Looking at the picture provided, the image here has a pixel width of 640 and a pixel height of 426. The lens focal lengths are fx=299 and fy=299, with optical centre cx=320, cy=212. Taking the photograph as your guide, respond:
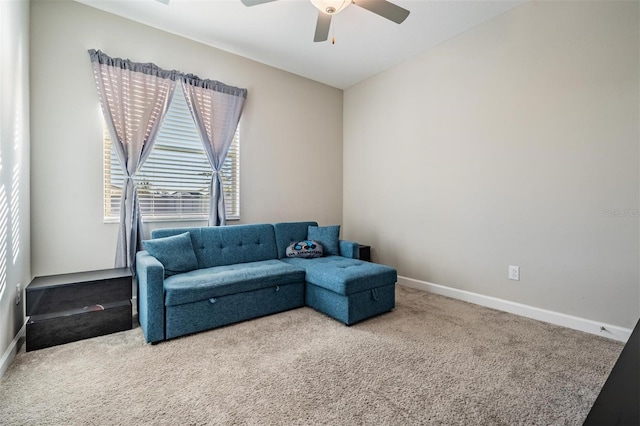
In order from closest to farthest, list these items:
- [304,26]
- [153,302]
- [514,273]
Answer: [153,302] → [514,273] → [304,26]

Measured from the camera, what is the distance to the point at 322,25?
2600 millimetres

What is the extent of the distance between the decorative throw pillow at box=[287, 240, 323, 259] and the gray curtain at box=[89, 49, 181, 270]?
1.57m

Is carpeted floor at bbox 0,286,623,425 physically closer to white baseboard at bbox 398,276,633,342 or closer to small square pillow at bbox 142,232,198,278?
white baseboard at bbox 398,276,633,342

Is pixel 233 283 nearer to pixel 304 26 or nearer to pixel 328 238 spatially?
pixel 328 238

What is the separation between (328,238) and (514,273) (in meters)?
1.95

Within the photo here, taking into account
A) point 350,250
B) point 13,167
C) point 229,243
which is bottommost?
point 350,250

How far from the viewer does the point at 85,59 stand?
282 cm

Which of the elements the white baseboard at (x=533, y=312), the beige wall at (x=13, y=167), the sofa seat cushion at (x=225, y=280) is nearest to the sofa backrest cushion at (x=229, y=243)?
the sofa seat cushion at (x=225, y=280)

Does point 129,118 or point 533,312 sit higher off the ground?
point 129,118

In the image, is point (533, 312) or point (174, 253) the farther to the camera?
point (533, 312)

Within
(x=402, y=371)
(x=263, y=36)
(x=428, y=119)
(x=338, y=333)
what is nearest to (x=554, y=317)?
(x=402, y=371)

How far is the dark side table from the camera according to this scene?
2215mm

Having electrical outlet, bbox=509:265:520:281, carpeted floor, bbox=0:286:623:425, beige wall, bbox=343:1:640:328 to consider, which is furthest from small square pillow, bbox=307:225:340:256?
electrical outlet, bbox=509:265:520:281

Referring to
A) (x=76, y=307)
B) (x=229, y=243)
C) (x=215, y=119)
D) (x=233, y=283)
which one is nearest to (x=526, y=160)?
(x=233, y=283)
